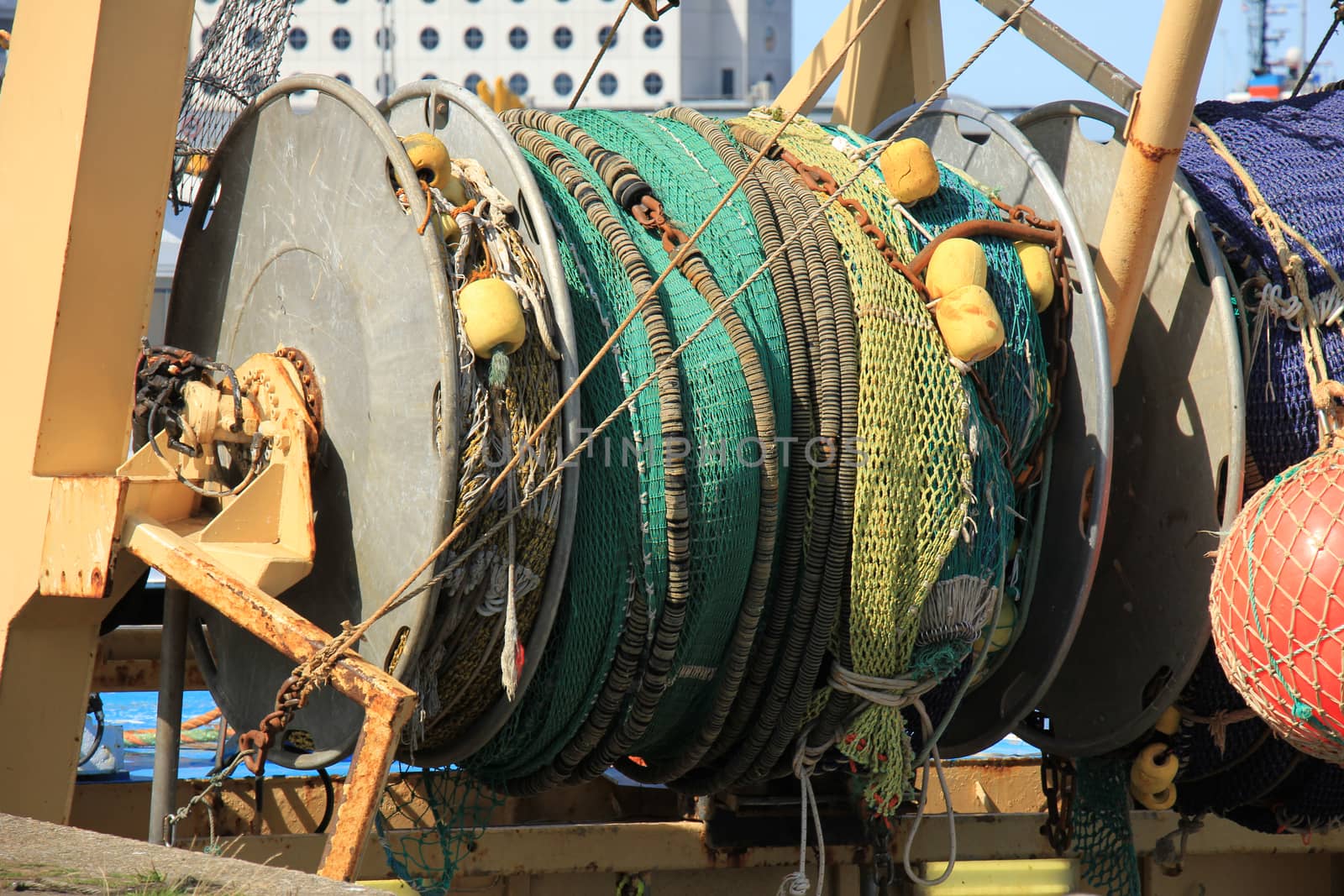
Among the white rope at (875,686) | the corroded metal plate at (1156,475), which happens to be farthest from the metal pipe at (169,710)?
the corroded metal plate at (1156,475)

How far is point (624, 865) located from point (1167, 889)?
2104 mm

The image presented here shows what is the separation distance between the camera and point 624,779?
615 cm

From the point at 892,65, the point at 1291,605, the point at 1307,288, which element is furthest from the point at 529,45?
the point at 1291,605

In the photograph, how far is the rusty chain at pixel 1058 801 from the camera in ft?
16.0

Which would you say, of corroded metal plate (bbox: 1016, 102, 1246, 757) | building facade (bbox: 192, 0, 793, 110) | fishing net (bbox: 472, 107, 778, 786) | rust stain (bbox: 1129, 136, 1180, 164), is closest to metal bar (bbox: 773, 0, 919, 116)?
corroded metal plate (bbox: 1016, 102, 1246, 757)

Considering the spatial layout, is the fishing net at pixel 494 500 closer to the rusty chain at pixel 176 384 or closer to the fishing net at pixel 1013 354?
the rusty chain at pixel 176 384

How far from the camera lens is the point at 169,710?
12.9 ft

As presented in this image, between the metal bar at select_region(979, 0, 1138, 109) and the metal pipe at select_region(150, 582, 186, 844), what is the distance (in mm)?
3185

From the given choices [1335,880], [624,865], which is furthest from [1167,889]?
[624,865]

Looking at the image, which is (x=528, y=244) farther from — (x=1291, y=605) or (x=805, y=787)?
(x=1291, y=605)

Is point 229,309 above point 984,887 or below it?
above

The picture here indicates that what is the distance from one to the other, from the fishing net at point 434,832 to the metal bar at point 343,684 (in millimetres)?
390

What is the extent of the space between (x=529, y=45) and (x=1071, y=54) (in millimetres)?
47038

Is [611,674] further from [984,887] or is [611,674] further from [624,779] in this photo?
[624,779]
